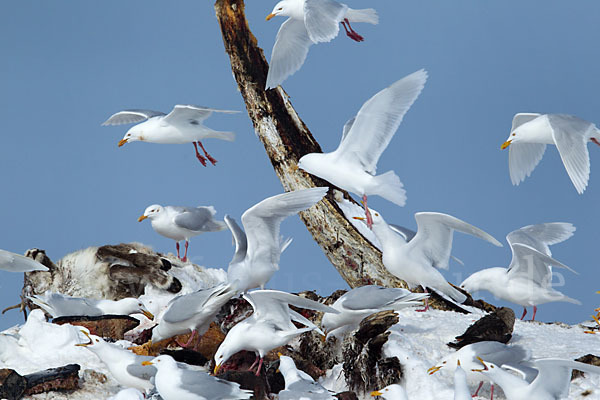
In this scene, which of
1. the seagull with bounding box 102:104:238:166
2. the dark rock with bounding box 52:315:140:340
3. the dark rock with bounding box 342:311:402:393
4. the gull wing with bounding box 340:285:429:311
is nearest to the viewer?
the dark rock with bounding box 342:311:402:393

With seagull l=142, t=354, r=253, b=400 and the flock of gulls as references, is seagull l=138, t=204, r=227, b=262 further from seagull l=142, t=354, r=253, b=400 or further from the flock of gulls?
seagull l=142, t=354, r=253, b=400

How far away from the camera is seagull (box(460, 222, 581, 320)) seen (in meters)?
7.75

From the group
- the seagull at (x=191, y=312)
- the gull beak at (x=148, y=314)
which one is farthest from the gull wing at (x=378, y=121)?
the gull beak at (x=148, y=314)

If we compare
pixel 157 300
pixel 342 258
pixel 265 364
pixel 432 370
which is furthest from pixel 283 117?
pixel 432 370

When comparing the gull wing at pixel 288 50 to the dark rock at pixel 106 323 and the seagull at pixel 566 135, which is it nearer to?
the seagull at pixel 566 135

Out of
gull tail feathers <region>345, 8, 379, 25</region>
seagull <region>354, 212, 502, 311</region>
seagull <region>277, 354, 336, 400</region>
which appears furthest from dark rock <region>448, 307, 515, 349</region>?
gull tail feathers <region>345, 8, 379, 25</region>

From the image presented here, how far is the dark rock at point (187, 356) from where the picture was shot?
6426 mm

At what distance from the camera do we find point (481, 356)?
17.8ft

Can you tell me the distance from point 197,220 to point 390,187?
3.12 metres

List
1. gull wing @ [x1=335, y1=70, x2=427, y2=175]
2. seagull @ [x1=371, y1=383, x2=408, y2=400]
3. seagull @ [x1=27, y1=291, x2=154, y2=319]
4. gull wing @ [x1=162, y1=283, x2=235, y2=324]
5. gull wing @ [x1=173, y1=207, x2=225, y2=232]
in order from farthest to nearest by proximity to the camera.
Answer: gull wing @ [x1=173, y1=207, x2=225, y2=232], seagull @ [x1=27, y1=291, x2=154, y2=319], gull wing @ [x1=335, y1=70, x2=427, y2=175], gull wing @ [x1=162, y1=283, x2=235, y2=324], seagull @ [x1=371, y1=383, x2=408, y2=400]

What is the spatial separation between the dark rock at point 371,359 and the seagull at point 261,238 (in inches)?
44.0

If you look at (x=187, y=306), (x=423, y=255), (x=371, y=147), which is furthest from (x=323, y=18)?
(x=187, y=306)

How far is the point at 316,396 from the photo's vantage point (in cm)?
521

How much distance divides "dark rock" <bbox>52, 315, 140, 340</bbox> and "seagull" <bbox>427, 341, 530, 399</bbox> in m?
3.22
